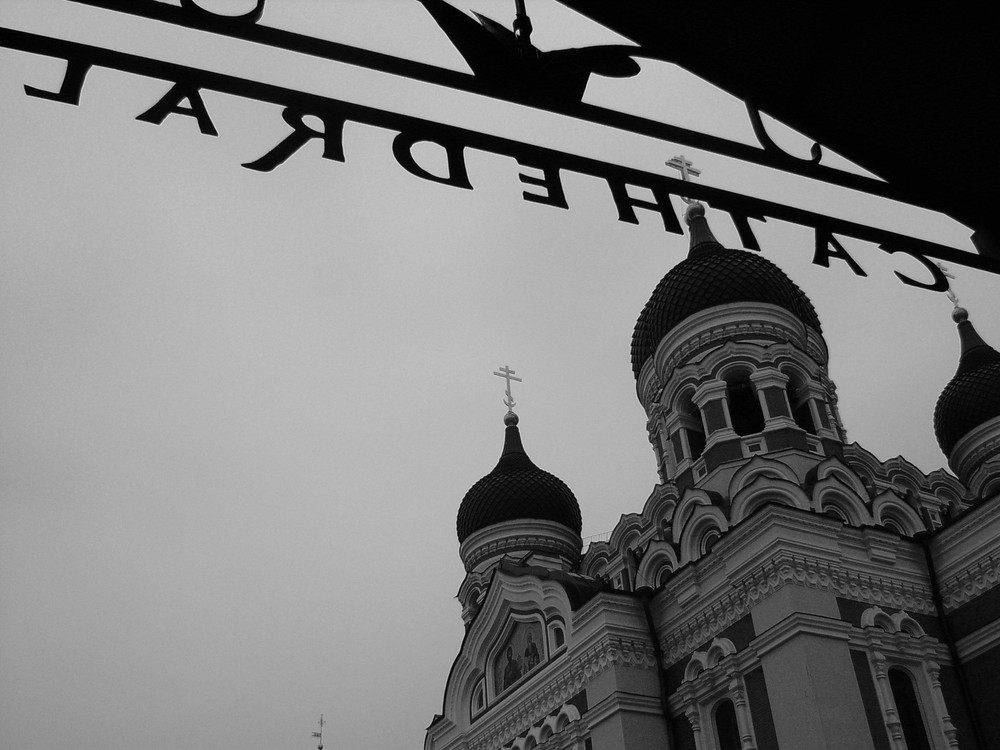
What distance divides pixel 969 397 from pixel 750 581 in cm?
912

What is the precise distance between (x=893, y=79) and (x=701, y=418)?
13867 millimetres

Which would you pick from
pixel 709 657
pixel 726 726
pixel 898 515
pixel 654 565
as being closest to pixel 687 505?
pixel 654 565

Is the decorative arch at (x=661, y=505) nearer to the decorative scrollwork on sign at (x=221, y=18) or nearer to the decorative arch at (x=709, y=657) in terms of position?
the decorative arch at (x=709, y=657)

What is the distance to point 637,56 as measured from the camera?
2.45 meters

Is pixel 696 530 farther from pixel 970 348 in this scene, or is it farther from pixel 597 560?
pixel 970 348

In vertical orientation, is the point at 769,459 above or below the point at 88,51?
above

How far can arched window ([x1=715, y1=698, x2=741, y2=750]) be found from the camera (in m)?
12.2

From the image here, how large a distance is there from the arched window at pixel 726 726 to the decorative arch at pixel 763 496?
8.29 feet

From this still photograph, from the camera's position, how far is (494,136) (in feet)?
7.83

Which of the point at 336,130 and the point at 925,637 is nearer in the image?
the point at 336,130

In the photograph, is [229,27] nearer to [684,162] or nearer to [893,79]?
[893,79]

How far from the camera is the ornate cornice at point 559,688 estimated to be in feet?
43.1

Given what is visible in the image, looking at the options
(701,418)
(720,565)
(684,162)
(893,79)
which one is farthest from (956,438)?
(893,79)

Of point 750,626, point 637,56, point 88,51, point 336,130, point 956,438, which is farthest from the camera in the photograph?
point 956,438
